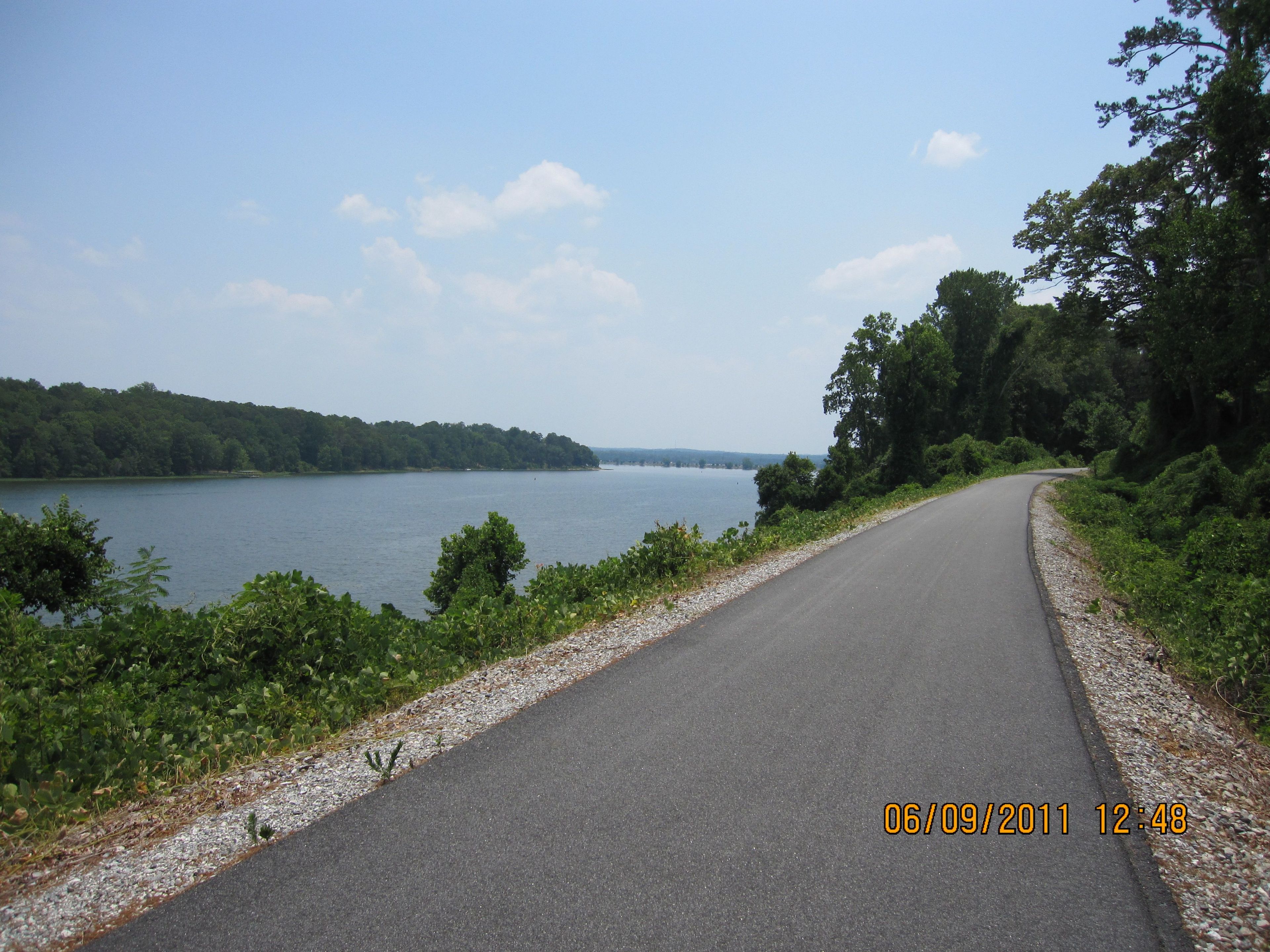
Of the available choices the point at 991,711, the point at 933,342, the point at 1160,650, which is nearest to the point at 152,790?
the point at 991,711

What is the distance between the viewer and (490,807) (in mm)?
3814

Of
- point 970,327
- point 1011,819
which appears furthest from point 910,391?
point 1011,819

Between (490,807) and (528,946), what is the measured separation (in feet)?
3.77

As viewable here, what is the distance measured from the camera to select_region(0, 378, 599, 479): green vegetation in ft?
210

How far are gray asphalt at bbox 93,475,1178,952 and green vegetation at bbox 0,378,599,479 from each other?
77652mm

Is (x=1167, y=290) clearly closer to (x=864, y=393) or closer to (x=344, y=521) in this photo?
(x=864, y=393)

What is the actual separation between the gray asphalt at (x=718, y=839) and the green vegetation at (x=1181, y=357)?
9.24ft

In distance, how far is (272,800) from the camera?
3.98 metres

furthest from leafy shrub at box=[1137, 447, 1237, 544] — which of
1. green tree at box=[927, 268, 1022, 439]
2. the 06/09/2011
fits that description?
green tree at box=[927, 268, 1022, 439]

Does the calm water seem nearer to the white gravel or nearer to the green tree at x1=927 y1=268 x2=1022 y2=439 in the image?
the white gravel

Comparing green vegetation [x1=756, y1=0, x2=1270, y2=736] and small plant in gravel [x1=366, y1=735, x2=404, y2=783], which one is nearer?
small plant in gravel [x1=366, y1=735, x2=404, y2=783]

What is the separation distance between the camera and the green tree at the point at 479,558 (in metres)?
16.2

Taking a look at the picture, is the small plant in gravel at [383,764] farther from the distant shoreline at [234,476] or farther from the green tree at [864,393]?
the distant shoreline at [234,476]

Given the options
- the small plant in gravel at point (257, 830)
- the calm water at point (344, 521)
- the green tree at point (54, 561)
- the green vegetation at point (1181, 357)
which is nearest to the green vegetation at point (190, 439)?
the calm water at point (344, 521)
